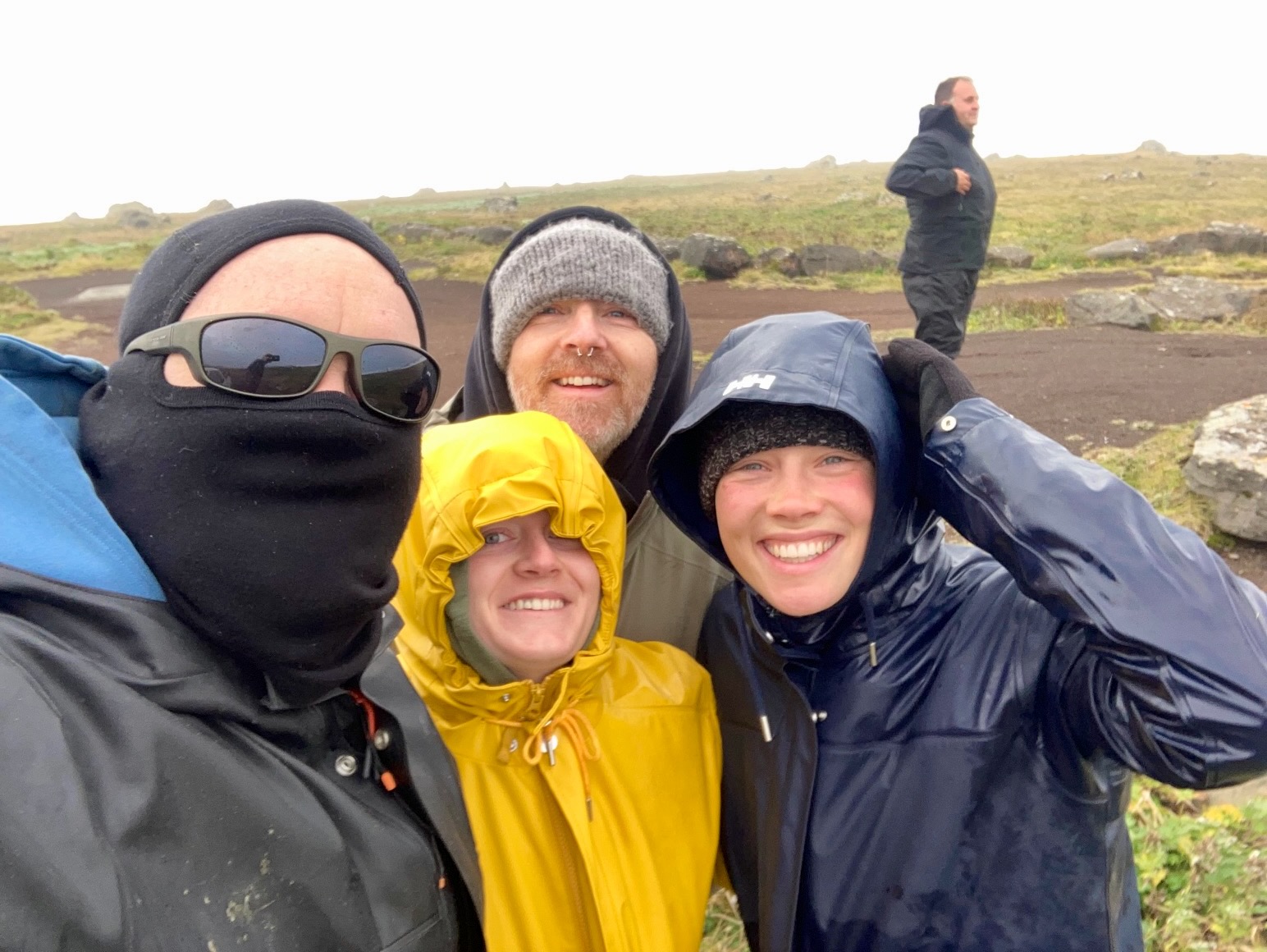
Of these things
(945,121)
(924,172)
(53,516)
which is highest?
(945,121)

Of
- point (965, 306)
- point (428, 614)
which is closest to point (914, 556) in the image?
point (428, 614)

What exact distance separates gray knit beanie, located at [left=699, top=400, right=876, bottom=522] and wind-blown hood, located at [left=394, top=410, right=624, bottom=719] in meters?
0.36

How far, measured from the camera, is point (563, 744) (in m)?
1.92

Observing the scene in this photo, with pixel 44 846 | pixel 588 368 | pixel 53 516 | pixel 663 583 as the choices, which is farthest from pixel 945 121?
pixel 44 846

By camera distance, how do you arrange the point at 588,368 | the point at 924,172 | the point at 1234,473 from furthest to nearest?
1. the point at 924,172
2. the point at 1234,473
3. the point at 588,368

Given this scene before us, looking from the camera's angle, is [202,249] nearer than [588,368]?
Yes

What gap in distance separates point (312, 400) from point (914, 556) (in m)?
1.36

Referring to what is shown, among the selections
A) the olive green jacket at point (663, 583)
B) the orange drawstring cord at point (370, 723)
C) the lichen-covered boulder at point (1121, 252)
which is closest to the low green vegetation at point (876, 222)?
the lichen-covered boulder at point (1121, 252)

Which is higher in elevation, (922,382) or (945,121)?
(945,121)

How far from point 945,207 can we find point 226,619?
7469mm

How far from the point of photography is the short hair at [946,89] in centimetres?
734

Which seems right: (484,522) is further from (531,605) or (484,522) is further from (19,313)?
(19,313)

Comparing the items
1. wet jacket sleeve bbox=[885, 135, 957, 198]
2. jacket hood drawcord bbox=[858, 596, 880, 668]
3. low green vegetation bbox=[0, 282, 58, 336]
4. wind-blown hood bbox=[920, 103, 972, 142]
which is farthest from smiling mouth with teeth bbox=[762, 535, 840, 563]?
low green vegetation bbox=[0, 282, 58, 336]

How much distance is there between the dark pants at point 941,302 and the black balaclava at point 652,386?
16.2 feet
